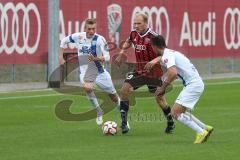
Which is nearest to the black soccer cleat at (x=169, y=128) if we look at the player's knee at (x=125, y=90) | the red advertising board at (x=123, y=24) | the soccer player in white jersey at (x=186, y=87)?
the player's knee at (x=125, y=90)

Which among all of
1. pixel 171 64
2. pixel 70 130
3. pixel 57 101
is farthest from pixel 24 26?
pixel 171 64

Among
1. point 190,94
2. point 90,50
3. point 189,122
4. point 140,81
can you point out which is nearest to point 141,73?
point 140,81

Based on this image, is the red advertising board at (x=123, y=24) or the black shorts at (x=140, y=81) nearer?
the black shorts at (x=140, y=81)

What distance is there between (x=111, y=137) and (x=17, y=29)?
48.6 feet

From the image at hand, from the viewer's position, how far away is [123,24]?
1345 inches

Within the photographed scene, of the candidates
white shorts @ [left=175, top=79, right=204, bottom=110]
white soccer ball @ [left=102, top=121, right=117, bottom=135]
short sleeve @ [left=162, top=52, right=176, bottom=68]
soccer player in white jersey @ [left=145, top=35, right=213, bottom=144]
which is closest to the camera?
short sleeve @ [left=162, top=52, right=176, bottom=68]

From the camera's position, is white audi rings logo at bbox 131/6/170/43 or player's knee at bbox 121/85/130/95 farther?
white audi rings logo at bbox 131/6/170/43

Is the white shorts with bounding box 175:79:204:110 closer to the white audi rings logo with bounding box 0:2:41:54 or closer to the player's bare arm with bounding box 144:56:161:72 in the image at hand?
the player's bare arm with bounding box 144:56:161:72

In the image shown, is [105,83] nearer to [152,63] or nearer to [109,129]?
[109,129]

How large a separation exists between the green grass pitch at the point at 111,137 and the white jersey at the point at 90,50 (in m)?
1.14

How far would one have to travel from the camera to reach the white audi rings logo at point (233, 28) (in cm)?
3906

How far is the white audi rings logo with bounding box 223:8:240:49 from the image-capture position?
39062mm

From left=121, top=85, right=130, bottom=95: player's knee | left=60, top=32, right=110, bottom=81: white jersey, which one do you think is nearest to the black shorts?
left=121, top=85, right=130, bottom=95: player's knee

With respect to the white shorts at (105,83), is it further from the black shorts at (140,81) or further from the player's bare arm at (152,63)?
the player's bare arm at (152,63)
